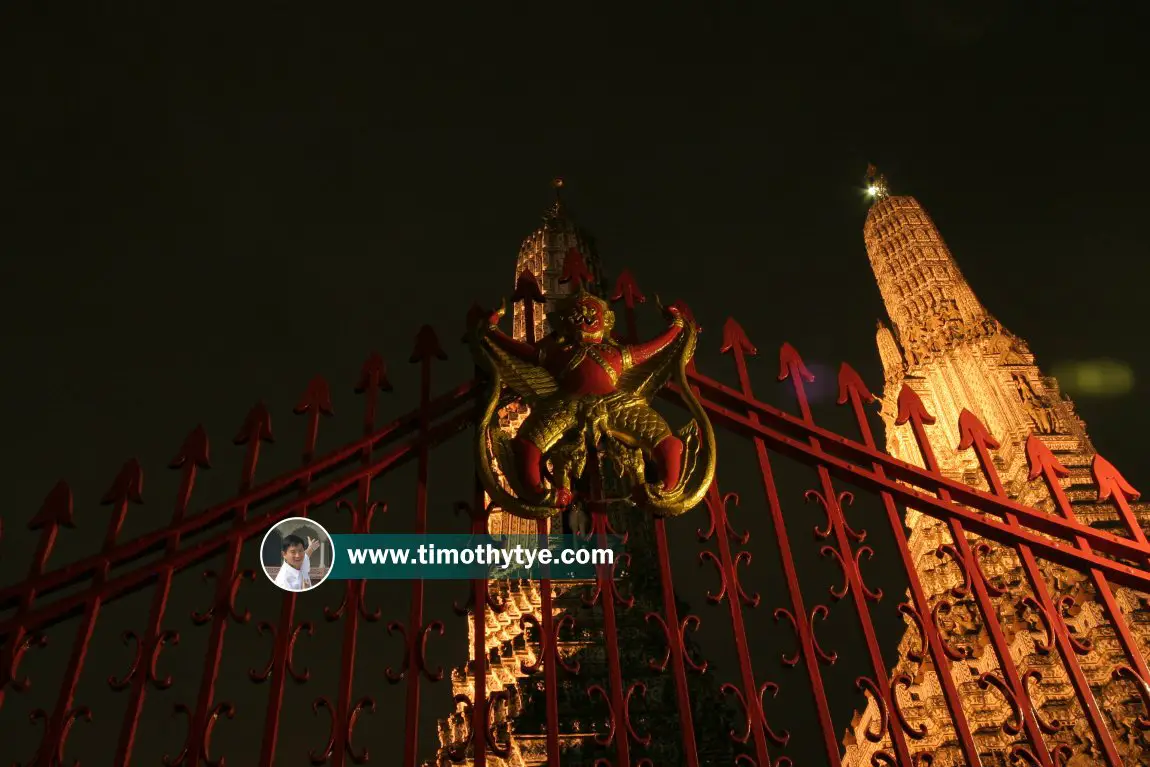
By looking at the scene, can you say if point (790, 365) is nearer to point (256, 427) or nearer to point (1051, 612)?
point (1051, 612)

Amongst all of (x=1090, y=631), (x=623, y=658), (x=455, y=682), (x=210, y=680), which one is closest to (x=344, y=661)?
(x=210, y=680)

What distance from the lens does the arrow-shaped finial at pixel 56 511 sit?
436 centimetres

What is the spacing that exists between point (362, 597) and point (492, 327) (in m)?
1.71

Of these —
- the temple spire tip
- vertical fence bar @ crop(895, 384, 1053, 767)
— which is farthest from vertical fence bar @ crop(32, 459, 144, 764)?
the temple spire tip

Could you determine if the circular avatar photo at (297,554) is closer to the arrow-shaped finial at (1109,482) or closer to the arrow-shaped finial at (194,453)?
the arrow-shaped finial at (194,453)

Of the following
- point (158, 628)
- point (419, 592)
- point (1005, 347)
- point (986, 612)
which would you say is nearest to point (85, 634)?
point (158, 628)

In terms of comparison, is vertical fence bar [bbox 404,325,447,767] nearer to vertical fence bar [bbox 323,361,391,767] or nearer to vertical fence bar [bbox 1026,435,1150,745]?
vertical fence bar [bbox 323,361,391,767]

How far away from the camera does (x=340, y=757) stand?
3.77 m

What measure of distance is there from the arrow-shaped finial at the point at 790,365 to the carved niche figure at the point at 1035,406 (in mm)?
23318

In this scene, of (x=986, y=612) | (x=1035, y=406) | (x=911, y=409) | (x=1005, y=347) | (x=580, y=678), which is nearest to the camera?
(x=986, y=612)

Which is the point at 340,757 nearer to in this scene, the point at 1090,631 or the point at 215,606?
the point at 215,606

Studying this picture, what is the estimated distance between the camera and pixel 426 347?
5.11 meters

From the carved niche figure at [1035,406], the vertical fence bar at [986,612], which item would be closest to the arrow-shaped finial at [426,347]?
the vertical fence bar at [986,612]

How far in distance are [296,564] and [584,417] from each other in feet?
Result: 5.66
